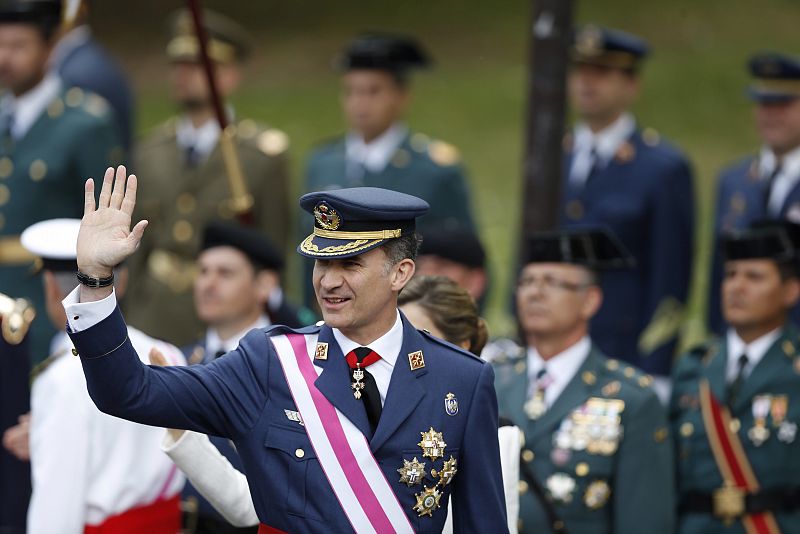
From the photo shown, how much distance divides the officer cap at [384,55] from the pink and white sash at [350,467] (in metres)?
4.99

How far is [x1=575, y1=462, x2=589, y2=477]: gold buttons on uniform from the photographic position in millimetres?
6484

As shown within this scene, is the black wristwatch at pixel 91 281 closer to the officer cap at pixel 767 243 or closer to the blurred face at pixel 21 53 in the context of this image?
the officer cap at pixel 767 243

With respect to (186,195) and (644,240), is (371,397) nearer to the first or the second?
(644,240)

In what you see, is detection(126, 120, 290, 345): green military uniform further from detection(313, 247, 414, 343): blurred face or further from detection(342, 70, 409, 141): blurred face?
detection(313, 247, 414, 343): blurred face

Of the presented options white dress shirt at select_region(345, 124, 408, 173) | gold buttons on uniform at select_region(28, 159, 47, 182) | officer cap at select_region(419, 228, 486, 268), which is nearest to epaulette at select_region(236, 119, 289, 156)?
white dress shirt at select_region(345, 124, 408, 173)

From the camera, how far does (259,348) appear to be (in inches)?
178

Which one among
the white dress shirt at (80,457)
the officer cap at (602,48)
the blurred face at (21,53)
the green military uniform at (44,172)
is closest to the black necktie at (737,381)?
the officer cap at (602,48)

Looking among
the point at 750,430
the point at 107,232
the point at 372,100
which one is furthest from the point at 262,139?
the point at 107,232

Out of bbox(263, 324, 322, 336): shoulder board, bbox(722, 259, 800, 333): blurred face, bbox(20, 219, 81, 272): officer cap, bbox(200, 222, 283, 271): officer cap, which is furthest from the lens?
bbox(200, 222, 283, 271): officer cap

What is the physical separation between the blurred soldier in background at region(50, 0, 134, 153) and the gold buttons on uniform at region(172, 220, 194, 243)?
120 cm

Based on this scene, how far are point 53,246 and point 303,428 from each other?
178 centimetres

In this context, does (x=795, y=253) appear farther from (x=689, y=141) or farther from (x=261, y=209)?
(x=689, y=141)

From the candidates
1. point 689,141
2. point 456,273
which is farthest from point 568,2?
point 689,141

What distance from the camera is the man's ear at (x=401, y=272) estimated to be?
454 cm
